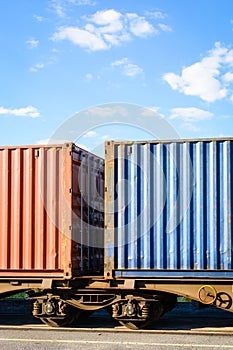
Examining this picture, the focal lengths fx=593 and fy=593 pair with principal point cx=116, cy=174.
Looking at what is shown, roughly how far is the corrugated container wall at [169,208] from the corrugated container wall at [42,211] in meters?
0.80

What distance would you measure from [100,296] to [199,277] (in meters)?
2.14

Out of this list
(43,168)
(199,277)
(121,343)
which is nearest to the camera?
(121,343)

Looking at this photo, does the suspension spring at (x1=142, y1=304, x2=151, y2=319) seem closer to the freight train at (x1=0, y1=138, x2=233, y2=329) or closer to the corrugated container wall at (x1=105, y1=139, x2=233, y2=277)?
the freight train at (x1=0, y1=138, x2=233, y2=329)

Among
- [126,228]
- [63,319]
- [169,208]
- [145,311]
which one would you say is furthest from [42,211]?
[145,311]

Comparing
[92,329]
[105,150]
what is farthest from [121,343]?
[105,150]

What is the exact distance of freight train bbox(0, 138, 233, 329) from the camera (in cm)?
1191

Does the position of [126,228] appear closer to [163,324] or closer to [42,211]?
[42,211]

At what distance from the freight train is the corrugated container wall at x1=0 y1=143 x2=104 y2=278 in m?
0.02

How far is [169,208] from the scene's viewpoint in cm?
1205

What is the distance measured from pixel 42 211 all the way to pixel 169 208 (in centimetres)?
270

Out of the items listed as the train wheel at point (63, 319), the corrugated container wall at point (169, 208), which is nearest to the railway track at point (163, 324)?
the train wheel at point (63, 319)

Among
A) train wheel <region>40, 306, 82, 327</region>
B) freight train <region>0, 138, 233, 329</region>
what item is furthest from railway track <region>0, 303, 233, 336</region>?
freight train <region>0, 138, 233, 329</region>

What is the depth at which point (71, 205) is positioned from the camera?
1239 cm

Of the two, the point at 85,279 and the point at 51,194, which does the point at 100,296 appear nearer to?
the point at 85,279
